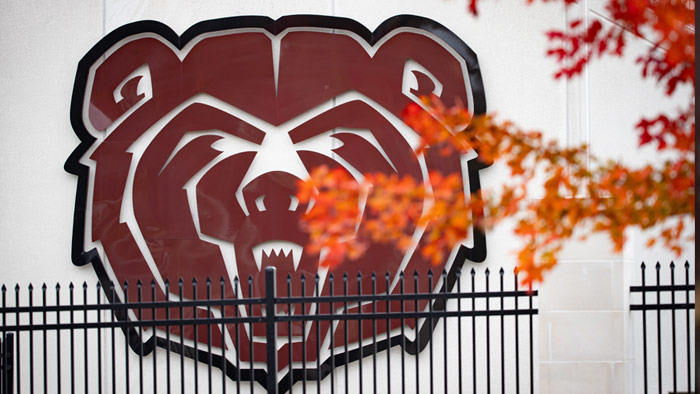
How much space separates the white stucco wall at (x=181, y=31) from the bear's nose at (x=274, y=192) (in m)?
1.10

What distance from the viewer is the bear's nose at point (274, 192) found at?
4.60 m

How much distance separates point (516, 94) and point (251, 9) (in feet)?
5.97

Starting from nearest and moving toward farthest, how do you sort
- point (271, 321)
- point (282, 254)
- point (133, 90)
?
1. point (271, 321)
2. point (282, 254)
3. point (133, 90)

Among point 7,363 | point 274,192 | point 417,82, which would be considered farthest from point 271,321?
point 417,82

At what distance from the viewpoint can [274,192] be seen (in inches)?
182

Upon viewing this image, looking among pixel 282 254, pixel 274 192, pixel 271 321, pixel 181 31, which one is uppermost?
pixel 181 31

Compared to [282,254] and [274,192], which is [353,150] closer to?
[274,192]

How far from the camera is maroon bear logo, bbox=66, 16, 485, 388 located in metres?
4.61

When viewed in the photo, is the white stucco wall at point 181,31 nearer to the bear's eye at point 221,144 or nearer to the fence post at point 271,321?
the bear's eye at point 221,144

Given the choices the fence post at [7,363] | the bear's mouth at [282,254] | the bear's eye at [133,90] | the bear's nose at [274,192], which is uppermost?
the bear's eye at [133,90]

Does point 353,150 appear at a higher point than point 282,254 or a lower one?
higher

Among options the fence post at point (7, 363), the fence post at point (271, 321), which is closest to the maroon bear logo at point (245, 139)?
the fence post at point (271, 321)

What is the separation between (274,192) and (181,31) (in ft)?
4.07

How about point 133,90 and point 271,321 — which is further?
point 133,90
